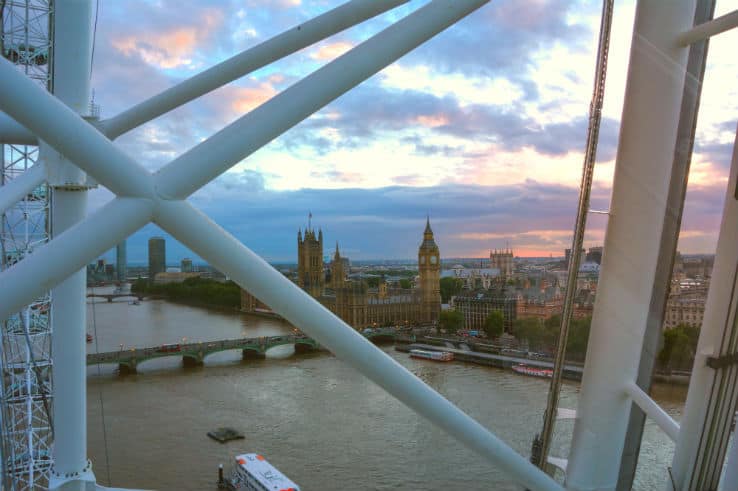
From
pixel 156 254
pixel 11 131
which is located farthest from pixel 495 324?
pixel 156 254

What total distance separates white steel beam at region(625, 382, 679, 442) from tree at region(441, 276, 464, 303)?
745 millimetres

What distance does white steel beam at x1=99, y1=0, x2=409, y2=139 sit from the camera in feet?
2.34

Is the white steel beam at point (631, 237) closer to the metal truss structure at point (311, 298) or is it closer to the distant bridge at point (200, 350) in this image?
the metal truss structure at point (311, 298)

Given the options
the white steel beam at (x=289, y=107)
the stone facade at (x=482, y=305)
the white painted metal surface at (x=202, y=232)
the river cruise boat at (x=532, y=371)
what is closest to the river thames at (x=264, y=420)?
the stone facade at (x=482, y=305)

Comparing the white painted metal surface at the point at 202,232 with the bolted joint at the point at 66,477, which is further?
the bolted joint at the point at 66,477

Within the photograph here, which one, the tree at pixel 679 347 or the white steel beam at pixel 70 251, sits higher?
the white steel beam at pixel 70 251

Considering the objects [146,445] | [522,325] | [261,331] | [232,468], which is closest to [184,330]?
[261,331]

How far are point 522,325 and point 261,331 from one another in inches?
310

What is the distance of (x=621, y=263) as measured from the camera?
0.71m

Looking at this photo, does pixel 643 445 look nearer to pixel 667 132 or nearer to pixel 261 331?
pixel 667 132

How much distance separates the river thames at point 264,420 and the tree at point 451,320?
0.58ft

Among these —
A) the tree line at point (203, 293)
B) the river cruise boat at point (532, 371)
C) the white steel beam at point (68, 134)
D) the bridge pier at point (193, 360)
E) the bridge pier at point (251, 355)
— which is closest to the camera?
the white steel beam at point (68, 134)

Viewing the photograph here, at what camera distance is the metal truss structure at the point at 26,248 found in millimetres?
3061

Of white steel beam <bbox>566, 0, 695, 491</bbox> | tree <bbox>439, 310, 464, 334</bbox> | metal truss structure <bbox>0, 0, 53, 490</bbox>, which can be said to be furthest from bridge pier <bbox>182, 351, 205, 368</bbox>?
white steel beam <bbox>566, 0, 695, 491</bbox>
